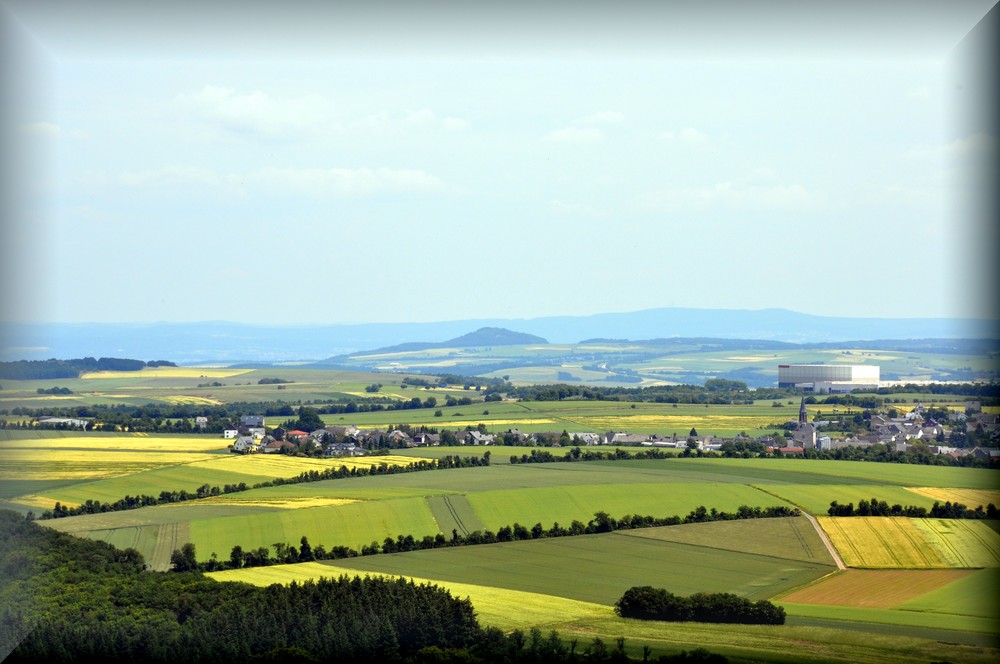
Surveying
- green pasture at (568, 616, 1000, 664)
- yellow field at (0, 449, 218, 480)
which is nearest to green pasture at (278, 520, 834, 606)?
green pasture at (568, 616, 1000, 664)

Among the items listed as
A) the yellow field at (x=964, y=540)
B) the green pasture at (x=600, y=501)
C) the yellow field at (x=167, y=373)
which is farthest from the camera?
the yellow field at (x=167, y=373)

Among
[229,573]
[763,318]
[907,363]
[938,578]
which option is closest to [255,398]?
[907,363]

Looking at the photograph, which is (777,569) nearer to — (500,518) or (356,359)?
(500,518)

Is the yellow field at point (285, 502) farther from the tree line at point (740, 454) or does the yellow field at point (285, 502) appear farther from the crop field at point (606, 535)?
the tree line at point (740, 454)

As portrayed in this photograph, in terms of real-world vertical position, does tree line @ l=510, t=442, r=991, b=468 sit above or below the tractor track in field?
above

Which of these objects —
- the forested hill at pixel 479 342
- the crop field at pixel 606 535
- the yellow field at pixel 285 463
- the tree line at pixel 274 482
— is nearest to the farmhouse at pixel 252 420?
the yellow field at pixel 285 463

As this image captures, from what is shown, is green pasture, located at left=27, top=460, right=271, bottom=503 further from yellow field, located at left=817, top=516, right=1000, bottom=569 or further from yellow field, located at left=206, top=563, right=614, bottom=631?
yellow field, located at left=817, top=516, right=1000, bottom=569

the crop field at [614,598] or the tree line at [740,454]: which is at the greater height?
the tree line at [740,454]
